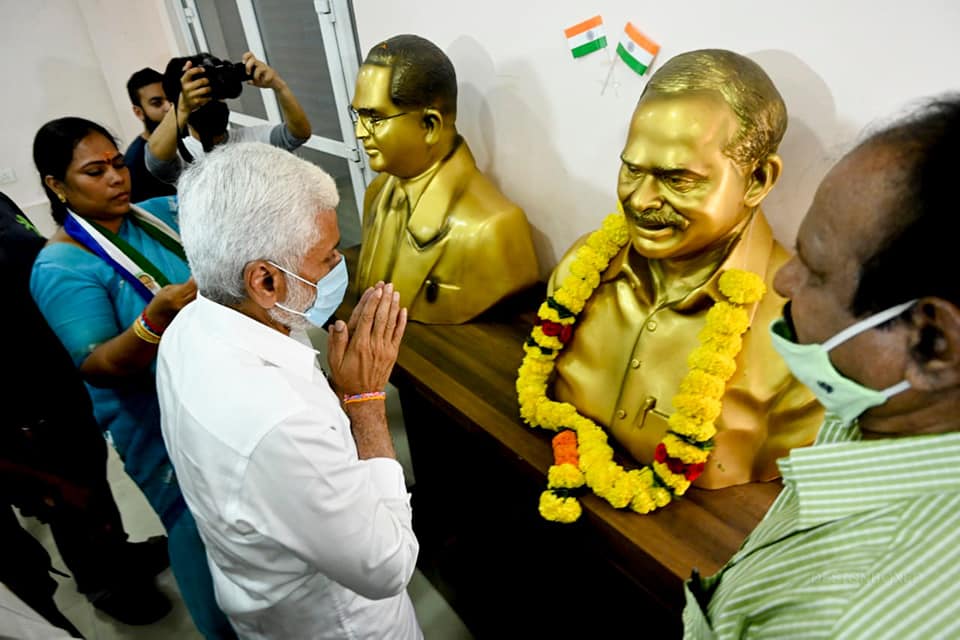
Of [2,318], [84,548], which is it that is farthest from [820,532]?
[84,548]

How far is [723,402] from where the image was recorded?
0.99 m

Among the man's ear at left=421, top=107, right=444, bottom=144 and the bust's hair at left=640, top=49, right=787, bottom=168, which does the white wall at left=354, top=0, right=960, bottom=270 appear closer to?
the bust's hair at left=640, top=49, right=787, bottom=168

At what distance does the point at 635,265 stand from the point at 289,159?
73cm

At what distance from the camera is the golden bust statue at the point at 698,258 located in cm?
91

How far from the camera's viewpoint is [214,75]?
5.79 feet

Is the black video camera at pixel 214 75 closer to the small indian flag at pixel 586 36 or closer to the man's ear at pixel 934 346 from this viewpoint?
the small indian flag at pixel 586 36

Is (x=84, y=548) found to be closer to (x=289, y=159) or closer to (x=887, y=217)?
(x=289, y=159)

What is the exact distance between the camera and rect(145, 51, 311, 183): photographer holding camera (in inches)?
68.0

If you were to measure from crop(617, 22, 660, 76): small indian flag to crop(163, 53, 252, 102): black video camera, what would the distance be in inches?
50.8

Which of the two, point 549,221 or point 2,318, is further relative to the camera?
point 549,221

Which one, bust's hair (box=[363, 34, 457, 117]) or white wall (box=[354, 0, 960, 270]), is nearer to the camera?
white wall (box=[354, 0, 960, 270])

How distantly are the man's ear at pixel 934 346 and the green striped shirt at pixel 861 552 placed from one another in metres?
0.05

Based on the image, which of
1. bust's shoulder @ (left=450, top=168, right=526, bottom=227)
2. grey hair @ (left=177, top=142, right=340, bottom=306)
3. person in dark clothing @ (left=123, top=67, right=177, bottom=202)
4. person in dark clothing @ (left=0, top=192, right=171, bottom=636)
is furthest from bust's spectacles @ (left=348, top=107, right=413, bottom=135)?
person in dark clothing @ (left=123, top=67, right=177, bottom=202)

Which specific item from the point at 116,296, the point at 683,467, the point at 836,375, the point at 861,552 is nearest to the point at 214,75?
the point at 116,296
